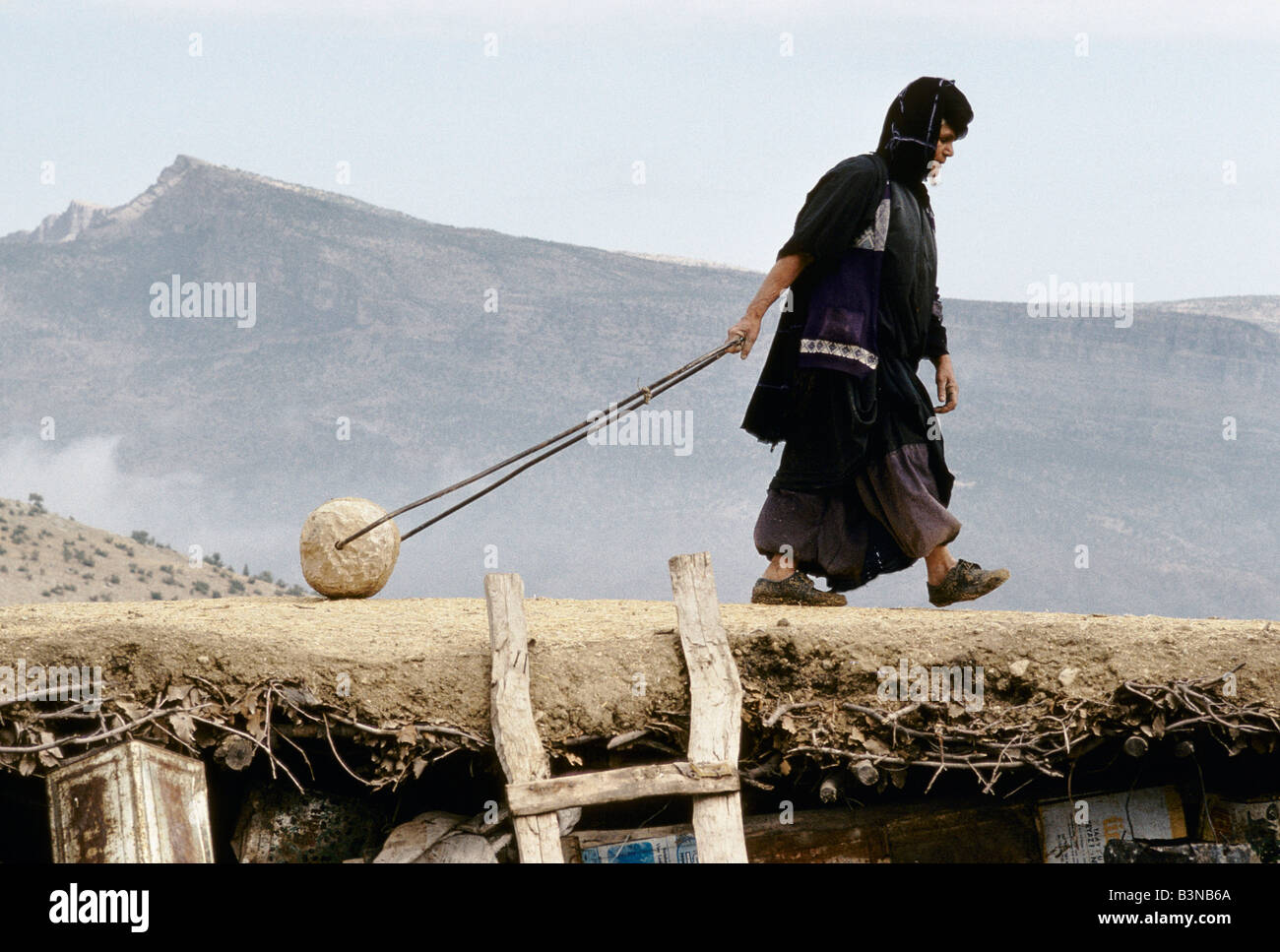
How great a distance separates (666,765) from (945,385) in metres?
3.33

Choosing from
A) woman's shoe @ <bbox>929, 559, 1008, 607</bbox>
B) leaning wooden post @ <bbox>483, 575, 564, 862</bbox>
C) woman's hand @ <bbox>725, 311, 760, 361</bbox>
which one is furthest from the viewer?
woman's shoe @ <bbox>929, 559, 1008, 607</bbox>

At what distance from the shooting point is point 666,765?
536 cm

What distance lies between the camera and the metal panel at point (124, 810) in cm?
528

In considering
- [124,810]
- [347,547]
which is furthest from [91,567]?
[124,810]

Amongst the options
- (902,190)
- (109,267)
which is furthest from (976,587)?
(109,267)

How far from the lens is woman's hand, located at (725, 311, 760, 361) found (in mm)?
7086

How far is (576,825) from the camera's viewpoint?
5969 millimetres

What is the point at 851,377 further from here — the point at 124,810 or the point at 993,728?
the point at 124,810

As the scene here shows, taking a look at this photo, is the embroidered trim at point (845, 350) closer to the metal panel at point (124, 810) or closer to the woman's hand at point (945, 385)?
the woman's hand at point (945, 385)

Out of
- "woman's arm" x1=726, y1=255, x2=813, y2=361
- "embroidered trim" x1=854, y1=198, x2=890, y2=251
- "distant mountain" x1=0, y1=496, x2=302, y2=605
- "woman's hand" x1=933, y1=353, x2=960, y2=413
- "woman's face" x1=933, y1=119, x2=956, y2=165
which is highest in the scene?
"woman's face" x1=933, y1=119, x2=956, y2=165

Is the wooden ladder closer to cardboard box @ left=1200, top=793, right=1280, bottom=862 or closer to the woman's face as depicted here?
cardboard box @ left=1200, top=793, right=1280, bottom=862

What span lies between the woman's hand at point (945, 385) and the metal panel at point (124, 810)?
174 inches

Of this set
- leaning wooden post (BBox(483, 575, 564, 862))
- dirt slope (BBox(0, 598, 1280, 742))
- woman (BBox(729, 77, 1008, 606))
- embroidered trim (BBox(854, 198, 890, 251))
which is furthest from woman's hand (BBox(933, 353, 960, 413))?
leaning wooden post (BBox(483, 575, 564, 862))

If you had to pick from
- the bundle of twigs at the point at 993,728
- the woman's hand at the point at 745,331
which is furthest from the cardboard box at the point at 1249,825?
the woman's hand at the point at 745,331
